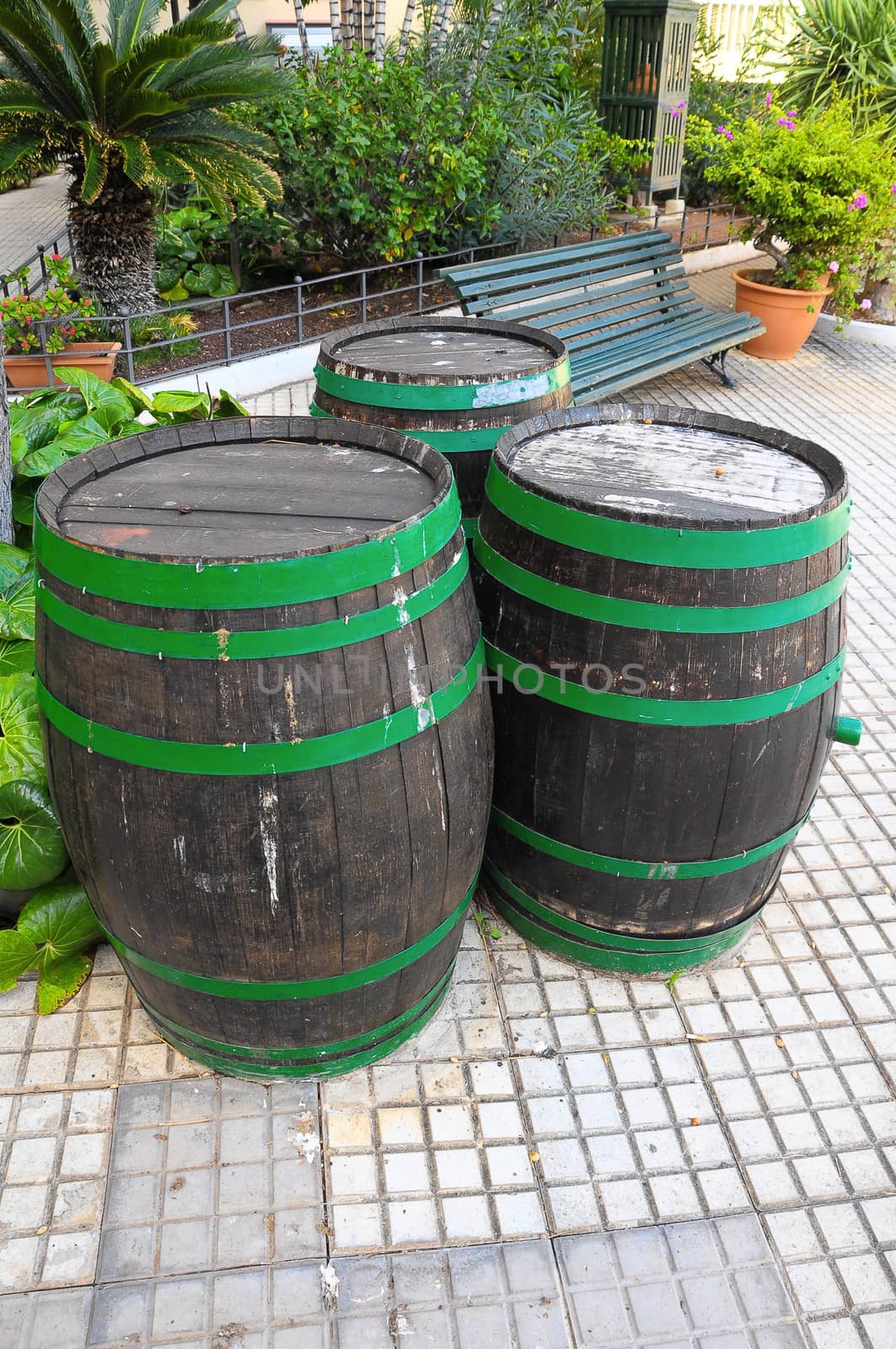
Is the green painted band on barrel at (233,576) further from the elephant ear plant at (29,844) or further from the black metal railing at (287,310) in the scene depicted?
the black metal railing at (287,310)

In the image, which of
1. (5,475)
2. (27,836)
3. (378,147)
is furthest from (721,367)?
(27,836)

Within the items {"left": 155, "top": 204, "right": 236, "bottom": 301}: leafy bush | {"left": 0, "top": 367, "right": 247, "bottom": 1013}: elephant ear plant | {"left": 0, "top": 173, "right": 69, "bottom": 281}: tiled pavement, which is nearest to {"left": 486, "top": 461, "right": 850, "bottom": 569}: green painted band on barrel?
{"left": 0, "top": 367, "right": 247, "bottom": 1013}: elephant ear plant

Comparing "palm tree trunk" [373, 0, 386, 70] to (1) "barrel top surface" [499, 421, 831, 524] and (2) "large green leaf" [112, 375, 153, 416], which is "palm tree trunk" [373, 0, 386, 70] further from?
(1) "barrel top surface" [499, 421, 831, 524]

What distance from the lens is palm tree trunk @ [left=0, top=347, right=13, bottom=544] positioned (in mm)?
3439

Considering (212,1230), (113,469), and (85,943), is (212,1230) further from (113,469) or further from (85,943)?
(113,469)

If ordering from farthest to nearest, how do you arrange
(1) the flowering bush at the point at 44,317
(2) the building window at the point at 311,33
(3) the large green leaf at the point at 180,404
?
(2) the building window at the point at 311,33, (1) the flowering bush at the point at 44,317, (3) the large green leaf at the point at 180,404

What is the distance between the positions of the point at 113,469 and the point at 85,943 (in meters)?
1.39

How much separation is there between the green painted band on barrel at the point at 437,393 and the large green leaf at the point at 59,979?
1880 millimetres

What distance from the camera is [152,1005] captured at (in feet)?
8.68

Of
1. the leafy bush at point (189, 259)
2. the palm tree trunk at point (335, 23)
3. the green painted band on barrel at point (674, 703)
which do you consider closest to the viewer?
the green painted band on barrel at point (674, 703)

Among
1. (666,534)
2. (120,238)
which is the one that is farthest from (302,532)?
(120,238)

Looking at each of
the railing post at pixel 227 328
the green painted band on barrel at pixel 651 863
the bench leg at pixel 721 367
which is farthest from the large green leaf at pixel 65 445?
the bench leg at pixel 721 367

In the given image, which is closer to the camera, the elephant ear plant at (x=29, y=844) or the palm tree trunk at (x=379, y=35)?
the elephant ear plant at (x=29, y=844)

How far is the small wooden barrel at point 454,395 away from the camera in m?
3.11
